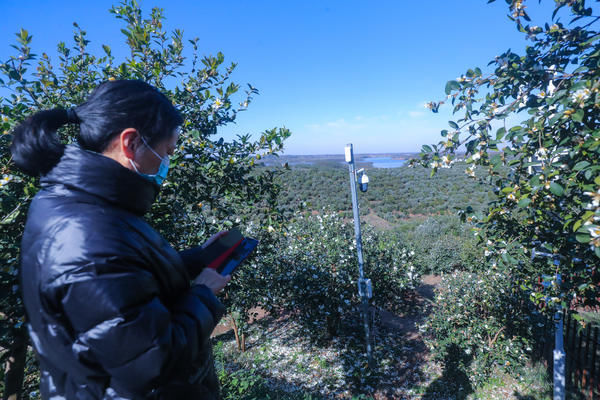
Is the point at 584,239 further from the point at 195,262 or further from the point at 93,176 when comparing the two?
the point at 93,176

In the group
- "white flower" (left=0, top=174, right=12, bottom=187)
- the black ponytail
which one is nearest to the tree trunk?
"white flower" (left=0, top=174, right=12, bottom=187)

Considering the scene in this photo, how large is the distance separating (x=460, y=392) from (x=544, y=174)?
5.39 m

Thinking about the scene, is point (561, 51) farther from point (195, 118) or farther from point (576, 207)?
point (195, 118)

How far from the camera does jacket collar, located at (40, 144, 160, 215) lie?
0.86 m

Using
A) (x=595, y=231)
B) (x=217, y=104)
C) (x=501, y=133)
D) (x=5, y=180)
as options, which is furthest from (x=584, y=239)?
(x=5, y=180)

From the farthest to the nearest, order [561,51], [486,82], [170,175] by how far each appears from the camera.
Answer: [170,175]
[486,82]
[561,51]

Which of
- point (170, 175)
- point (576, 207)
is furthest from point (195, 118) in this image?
point (576, 207)

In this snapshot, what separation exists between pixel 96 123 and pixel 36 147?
0.60 ft

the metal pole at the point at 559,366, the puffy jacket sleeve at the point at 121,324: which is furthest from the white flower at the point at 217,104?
the metal pole at the point at 559,366

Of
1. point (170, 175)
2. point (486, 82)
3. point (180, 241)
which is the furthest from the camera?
point (180, 241)

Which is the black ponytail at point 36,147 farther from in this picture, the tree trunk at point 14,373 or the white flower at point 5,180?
the tree trunk at point 14,373

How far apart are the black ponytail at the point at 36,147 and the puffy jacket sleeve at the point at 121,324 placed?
44 centimetres

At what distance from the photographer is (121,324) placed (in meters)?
0.68

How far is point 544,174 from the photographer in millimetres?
1606
